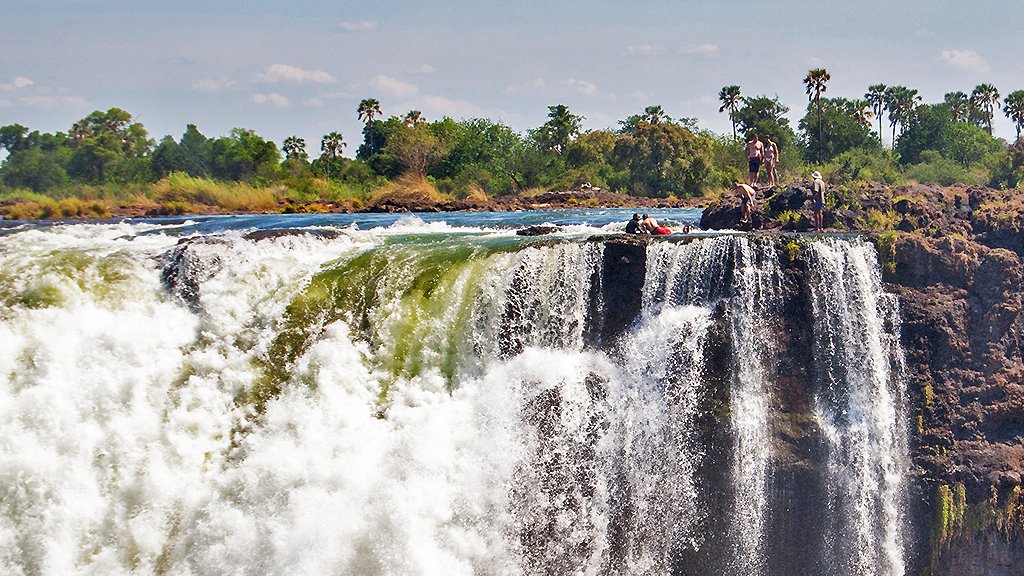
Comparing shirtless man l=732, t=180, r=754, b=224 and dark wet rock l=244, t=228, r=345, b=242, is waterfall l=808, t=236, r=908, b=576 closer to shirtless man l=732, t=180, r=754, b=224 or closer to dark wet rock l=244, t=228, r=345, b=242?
shirtless man l=732, t=180, r=754, b=224

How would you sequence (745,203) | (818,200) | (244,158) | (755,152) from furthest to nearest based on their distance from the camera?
(244,158), (755,152), (745,203), (818,200)

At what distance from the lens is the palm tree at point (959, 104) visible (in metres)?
50.2

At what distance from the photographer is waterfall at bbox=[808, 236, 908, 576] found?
9.43 meters

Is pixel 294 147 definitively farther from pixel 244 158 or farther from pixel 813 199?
pixel 813 199

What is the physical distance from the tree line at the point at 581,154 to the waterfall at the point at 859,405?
63.9ft

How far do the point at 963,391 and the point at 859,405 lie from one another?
144 centimetres

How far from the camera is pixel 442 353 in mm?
9812

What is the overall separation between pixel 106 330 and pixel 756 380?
8.03 metres

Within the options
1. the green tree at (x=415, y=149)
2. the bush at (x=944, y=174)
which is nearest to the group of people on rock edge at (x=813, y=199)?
the bush at (x=944, y=174)

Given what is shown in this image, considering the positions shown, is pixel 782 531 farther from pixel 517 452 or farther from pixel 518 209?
pixel 518 209

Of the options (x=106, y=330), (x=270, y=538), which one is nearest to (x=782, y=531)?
(x=270, y=538)

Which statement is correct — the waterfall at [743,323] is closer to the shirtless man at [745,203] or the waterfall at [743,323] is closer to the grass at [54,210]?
the shirtless man at [745,203]

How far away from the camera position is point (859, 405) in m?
9.68

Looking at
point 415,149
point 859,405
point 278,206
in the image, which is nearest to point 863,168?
point 859,405
